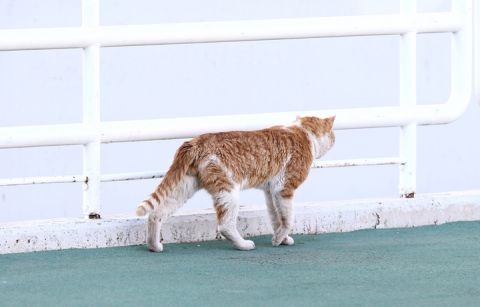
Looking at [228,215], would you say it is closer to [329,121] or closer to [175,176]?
[175,176]

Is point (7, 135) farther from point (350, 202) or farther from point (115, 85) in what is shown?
→ point (115, 85)

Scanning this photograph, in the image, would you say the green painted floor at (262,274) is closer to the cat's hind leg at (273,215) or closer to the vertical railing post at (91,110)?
the cat's hind leg at (273,215)

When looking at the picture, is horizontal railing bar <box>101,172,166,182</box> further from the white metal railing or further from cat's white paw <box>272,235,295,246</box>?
cat's white paw <box>272,235,295,246</box>

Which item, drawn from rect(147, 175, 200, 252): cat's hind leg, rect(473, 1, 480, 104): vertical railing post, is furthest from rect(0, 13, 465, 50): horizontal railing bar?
rect(147, 175, 200, 252): cat's hind leg

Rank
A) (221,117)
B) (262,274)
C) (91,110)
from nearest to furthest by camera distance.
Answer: (262,274)
(91,110)
(221,117)

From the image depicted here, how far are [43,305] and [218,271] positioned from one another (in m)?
0.87

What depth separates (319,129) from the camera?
270 inches

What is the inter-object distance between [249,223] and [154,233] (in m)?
0.61

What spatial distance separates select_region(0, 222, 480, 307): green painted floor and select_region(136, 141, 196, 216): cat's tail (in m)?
0.22

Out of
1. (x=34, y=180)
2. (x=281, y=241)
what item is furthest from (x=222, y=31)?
(x=34, y=180)

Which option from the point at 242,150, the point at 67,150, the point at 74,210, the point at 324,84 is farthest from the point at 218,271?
the point at 324,84

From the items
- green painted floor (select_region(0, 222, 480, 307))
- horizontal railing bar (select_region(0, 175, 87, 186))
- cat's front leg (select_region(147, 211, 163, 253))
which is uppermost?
horizontal railing bar (select_region(0, 175, 87, 186))

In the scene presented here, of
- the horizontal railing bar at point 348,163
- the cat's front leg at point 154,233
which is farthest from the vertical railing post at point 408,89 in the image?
the cat's front leg at point 154,233

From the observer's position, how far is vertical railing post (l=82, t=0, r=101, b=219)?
257 inches
